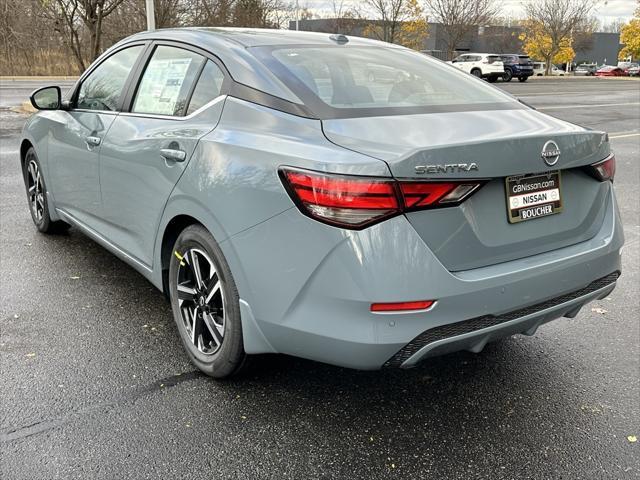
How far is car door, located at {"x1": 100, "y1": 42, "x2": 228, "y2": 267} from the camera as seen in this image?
2.93m

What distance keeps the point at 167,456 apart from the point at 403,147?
1.50 m

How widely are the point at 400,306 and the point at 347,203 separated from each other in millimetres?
414

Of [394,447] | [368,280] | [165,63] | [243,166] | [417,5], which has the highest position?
[417,5]

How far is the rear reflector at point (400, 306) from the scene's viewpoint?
219 cm

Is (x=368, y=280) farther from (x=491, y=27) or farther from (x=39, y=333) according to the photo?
(x=491, y=27)

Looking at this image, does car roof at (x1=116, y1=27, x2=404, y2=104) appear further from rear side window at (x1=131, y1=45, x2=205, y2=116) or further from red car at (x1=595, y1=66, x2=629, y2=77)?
red car at (x1=595, y1=66, x2=629, y2=77)

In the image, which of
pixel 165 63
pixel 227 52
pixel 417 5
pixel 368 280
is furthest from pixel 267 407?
pixel 417 5

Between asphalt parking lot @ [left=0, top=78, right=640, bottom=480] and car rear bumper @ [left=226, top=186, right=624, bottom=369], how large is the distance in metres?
0.41

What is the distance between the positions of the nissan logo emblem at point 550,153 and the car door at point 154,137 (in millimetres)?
1424

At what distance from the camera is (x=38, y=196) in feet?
16.9

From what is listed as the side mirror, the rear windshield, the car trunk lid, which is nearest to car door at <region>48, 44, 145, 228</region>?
the side mirror

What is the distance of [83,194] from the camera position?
13.4ft

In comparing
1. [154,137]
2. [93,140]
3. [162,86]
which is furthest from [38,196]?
[154,137]

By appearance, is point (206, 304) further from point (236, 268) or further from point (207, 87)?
point (207, 87)
